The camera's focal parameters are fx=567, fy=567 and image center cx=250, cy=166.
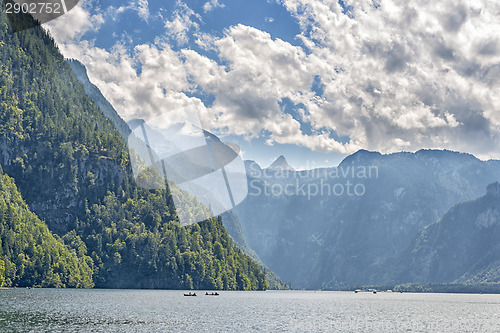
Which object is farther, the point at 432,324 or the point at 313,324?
the point at 432,324

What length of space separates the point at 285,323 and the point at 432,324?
133 feet

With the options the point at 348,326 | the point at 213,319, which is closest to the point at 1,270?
the point at 213,319

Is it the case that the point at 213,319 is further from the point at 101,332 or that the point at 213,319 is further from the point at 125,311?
the point at 101,332

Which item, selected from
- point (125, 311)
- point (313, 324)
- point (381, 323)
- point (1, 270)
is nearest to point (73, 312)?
point (125, 311)

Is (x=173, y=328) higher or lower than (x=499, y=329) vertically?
higher

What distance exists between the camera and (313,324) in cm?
12975

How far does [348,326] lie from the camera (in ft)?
424

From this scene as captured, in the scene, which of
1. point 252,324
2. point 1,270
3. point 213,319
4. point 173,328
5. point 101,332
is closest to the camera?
point 101,332

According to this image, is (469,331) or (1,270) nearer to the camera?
(469,331)

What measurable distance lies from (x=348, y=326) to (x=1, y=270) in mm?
130324

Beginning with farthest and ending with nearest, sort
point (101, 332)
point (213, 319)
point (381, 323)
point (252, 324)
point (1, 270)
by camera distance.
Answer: point (1, 270)
point (381, 323)
point (213, 319)
point (252, 324)
point (101, 332)

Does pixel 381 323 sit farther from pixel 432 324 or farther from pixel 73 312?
pixel 73 312

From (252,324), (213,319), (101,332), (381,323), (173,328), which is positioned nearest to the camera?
(101,332)

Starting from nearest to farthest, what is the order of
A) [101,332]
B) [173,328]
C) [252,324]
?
[101,332], [173,328], [252,324]
